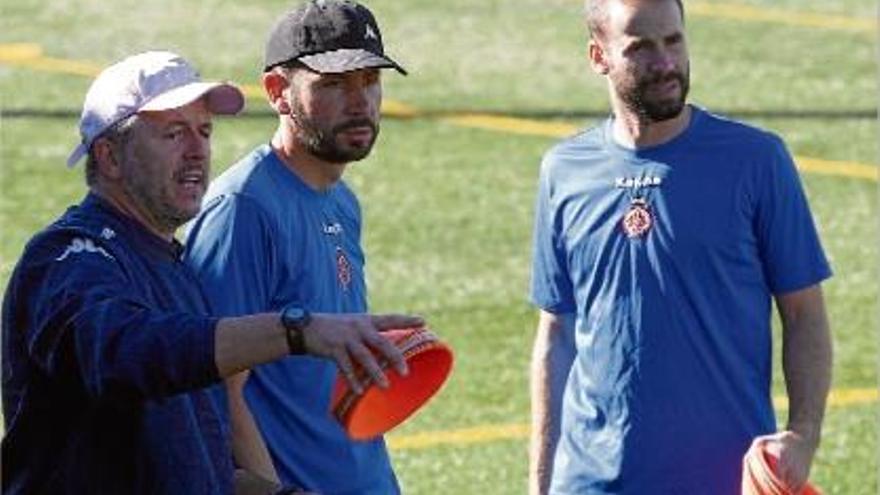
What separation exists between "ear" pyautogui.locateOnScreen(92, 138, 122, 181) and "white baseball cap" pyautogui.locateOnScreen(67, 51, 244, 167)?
0.06 ft

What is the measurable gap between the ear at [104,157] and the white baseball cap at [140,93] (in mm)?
17

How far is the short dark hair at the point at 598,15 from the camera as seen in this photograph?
24.0 feet

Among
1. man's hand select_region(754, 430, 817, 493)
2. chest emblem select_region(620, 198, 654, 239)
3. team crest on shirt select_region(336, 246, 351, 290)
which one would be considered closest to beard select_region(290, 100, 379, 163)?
team crest on shirt select_region(336, 246, 351, 290)

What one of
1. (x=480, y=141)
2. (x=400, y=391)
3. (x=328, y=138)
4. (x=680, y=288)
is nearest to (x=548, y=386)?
(x=680, y=288)

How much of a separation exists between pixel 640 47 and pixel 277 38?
0.93 metres

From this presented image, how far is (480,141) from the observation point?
16594 mm

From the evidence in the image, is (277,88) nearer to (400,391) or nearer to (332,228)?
(332,228)

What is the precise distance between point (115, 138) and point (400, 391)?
2.58 feet

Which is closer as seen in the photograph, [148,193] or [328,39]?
[148,193]

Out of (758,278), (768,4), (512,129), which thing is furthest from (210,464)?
(768,4)

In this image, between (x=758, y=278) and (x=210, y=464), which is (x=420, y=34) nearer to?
(x=758, y=278)

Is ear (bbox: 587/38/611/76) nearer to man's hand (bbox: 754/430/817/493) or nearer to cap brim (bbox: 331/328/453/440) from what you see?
man's hand (bbox: 754/430/817/493)

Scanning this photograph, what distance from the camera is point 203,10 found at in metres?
20.0

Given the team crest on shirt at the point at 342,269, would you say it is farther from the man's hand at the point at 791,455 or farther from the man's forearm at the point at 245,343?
the man's forearm at the point at 245,343
